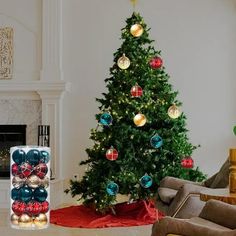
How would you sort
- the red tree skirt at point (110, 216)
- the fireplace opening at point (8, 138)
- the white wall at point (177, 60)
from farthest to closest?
the fireplace opening at point (8, 138) → the white wall at point (177, 60) → the red tree skirt at point (110, 216)

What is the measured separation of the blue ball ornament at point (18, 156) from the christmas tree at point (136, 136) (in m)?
3.00

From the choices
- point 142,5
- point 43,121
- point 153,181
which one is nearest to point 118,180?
point 153,181

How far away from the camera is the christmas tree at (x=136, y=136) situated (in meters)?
5.73

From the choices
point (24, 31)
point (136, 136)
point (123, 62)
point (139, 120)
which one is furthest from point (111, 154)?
point (24, 31)

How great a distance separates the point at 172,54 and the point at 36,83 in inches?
77.4

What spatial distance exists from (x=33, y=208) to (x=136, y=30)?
11.9 ft

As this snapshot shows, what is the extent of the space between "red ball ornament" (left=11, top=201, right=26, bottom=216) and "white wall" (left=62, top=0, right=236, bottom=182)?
4.82m

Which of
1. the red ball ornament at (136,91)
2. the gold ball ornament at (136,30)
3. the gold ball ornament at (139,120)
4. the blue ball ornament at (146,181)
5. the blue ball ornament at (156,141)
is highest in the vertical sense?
the gold ball ornament at (136,30)

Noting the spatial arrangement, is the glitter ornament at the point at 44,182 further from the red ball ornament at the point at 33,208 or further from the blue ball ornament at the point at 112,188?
the blue ball ornament at the point at 112,188

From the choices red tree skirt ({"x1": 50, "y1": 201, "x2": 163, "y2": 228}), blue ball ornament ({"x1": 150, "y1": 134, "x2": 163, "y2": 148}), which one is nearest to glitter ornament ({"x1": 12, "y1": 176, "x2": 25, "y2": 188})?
red tree skirt ({"x1": 50, "y1": 201, "x2": 163, "y2": 228})

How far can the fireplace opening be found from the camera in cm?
743

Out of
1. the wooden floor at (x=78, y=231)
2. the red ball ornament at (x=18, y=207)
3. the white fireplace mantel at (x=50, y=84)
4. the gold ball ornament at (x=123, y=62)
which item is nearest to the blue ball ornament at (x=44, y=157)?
the red ball ornament at (x=18, y=207)

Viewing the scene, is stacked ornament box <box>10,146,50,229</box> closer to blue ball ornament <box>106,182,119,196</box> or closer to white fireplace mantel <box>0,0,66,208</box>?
blue ball ornament <box>106,182,119,196</box>

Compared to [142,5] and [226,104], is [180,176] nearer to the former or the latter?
[226,104]
